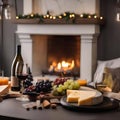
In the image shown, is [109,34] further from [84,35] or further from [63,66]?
[63,66]

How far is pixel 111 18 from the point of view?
16.1 feet

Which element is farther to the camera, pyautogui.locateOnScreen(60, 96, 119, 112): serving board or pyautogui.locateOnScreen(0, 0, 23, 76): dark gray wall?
pyautogui.locateOnScreen(0, 0, 23, 76): dark gray wall

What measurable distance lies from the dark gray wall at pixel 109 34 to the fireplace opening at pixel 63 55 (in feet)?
1.79

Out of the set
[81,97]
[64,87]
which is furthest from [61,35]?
[81,97]

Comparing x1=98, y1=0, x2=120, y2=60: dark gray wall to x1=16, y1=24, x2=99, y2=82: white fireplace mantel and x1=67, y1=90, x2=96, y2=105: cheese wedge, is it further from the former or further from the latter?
x1=67, y1=90, x2=96, y2=105: cheese wedge

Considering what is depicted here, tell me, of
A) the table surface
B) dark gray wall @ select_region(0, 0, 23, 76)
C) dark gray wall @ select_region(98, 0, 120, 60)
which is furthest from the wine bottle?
dark gray wall @ select_region(0, 0, 23, 76)

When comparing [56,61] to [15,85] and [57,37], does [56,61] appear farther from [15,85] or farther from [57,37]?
[15,85]

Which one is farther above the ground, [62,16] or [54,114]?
[62,16]

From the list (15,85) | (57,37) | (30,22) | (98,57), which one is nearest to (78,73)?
(98,57)

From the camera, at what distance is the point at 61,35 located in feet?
18.0

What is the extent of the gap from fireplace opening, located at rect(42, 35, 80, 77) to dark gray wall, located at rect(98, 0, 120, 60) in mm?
544

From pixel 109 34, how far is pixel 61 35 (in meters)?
0.93

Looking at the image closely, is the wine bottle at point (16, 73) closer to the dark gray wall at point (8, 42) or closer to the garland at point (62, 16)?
the garland at point (62, 16)

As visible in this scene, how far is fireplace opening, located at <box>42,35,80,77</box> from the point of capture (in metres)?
5.38
